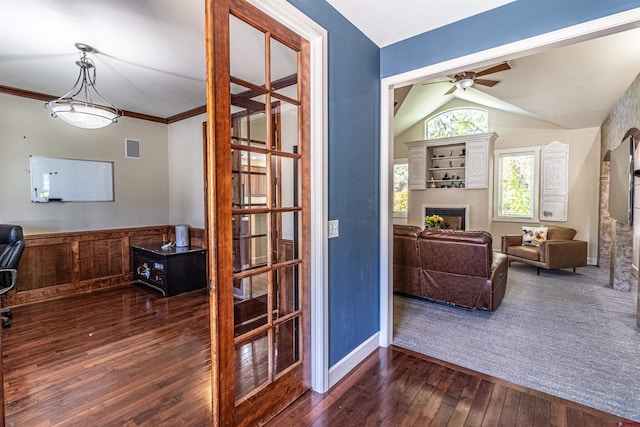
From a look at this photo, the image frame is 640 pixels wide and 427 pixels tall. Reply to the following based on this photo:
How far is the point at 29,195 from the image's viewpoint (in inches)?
152

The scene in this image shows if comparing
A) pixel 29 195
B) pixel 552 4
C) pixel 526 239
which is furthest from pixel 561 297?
pixel 29 195

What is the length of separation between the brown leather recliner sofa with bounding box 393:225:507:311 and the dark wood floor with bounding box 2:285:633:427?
124 centimetres

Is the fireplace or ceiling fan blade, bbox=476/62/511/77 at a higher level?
ceiling fan blade, bbox=476/62/511/77

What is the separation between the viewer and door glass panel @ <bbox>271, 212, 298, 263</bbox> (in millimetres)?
1888

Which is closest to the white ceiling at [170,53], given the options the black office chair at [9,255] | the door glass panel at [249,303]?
the door glass panel at [249,303]

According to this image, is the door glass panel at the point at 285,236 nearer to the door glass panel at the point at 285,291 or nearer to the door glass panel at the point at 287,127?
the door glass panel at the point at 285,291

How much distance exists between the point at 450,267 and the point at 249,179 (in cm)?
268

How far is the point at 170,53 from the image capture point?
9.50 feet

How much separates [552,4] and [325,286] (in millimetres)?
2282

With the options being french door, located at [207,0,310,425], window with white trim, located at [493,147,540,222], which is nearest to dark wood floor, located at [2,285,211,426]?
french door, located at [207,0,310,425]

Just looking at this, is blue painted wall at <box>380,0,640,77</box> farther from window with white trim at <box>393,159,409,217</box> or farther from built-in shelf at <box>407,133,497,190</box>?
window with white trim at <box>393,159,409,217</box>

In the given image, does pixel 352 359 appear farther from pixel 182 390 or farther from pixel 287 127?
pixel 287 127

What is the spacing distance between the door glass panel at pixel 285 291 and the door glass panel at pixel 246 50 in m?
1.16

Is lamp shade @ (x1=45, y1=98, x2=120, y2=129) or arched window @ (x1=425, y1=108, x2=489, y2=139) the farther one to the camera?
arched window @ (x1=425, y1=108, x2=489, y2=139)
